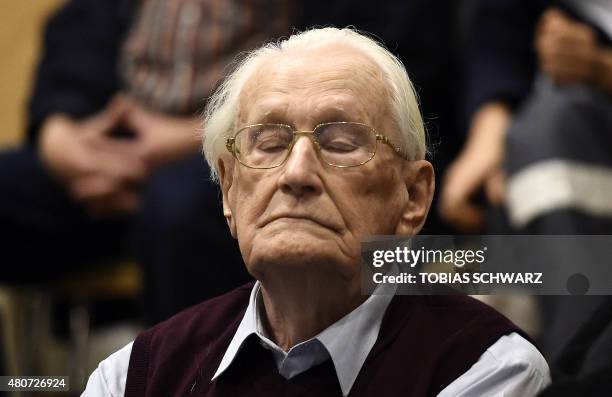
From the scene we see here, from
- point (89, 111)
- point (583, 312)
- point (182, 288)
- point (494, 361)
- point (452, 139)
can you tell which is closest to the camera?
point (494, 361)

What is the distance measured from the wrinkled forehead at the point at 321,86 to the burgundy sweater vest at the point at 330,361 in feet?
0.69

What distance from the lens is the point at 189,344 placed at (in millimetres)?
1153

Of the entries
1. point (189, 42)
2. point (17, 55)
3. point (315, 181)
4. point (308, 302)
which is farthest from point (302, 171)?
point (17, 55)

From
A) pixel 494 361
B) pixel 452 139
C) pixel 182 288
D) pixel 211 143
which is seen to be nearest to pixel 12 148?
pixel 182 288

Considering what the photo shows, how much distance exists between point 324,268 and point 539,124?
904 millimetres

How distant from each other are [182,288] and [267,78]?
731 mm

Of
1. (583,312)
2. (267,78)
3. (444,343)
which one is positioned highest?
(267,78)

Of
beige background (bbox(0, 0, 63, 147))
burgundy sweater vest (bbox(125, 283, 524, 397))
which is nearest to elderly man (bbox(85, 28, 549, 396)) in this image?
burgundy sweater vest (bbox(125, 283, 524, 397))

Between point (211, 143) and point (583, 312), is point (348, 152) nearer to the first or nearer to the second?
point (211, 143)

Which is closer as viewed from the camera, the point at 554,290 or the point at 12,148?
the point at 554,290

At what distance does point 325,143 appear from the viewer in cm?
111

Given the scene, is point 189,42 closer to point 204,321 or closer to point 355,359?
point 204,321

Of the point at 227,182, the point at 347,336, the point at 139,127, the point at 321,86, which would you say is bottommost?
the point at 139,127

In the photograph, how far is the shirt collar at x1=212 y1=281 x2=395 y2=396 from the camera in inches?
42.0
